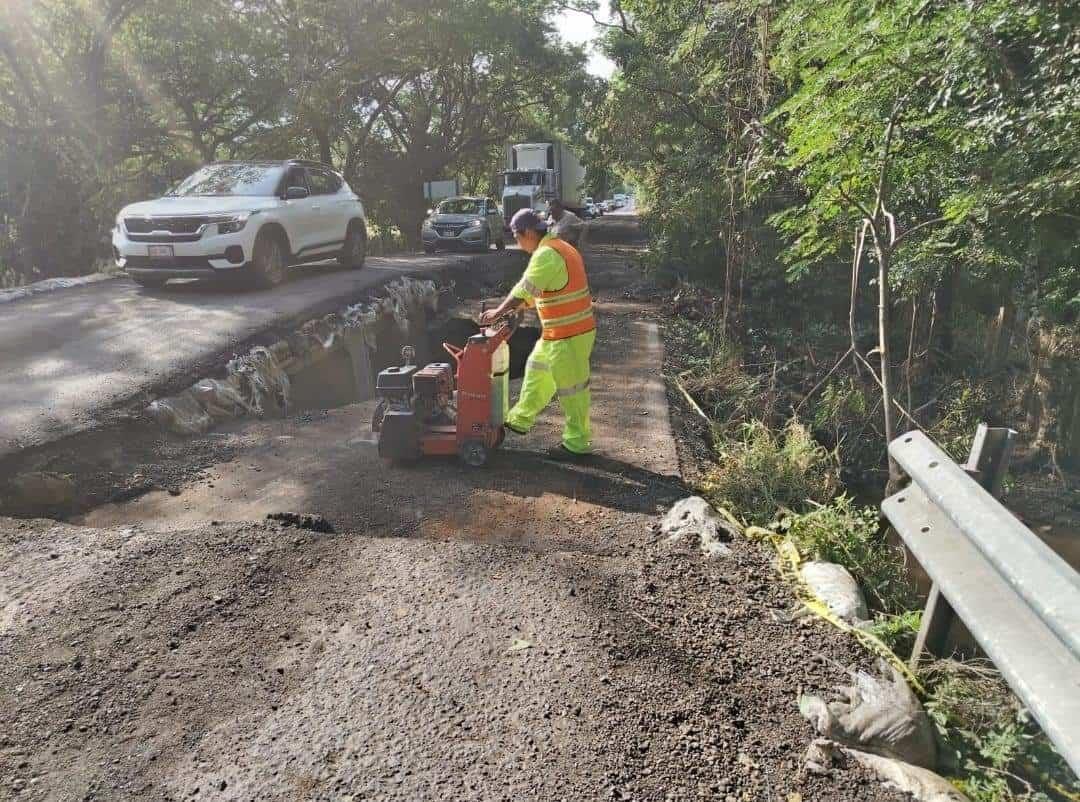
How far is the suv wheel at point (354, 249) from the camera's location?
13.3 metres

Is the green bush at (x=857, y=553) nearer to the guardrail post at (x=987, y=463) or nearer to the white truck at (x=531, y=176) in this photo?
the guardrail post at (x=987, y=463)

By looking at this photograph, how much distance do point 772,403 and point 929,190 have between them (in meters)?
2.96

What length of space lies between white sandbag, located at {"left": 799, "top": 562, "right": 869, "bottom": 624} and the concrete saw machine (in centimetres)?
236

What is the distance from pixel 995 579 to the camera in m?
2.21

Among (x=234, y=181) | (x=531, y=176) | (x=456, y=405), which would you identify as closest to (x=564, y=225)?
(x=456, y=405)

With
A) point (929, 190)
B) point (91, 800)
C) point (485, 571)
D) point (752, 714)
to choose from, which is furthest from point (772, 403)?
point (91, 800)

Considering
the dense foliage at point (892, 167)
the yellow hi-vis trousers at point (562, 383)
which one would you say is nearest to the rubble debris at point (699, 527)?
the yellow hi-vis trousers at point (562, 383)

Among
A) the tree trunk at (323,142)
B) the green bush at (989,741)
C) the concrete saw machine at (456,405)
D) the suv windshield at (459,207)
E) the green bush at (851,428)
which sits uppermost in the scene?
the tree trunk at (323,142)

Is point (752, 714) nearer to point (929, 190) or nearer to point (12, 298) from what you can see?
point (929, 190)

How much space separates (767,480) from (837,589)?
2010 millimetres

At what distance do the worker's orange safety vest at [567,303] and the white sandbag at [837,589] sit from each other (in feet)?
7.36

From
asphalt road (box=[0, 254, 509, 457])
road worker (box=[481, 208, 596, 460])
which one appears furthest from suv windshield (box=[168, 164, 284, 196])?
road worker (box=[481, 208, 596, 460])

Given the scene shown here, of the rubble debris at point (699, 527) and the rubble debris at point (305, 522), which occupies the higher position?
the rubble debris at point (305, 522)

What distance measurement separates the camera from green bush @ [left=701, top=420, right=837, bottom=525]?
16.8ft
